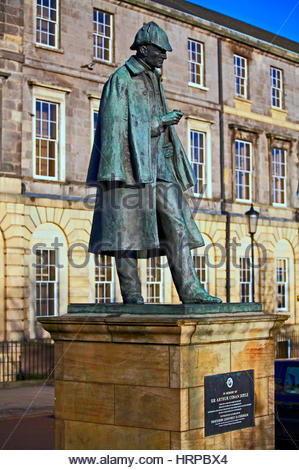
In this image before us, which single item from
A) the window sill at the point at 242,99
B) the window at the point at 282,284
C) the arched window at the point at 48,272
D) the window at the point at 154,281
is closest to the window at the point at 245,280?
the window at the point at 282,284

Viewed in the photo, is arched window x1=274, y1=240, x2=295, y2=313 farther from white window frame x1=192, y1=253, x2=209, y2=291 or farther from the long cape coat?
the long cape coat

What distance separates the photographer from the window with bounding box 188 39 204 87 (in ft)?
98.8

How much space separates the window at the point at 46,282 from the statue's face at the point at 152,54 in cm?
1679

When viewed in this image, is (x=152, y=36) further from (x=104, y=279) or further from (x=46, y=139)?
(x=104, y=279)

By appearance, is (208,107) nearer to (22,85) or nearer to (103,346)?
(22,85)

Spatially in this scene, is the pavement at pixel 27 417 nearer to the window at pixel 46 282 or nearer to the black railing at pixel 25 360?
the black railing at pixel 25 360

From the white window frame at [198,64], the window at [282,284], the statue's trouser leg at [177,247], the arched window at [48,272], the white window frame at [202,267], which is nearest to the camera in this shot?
the statue's trouser leg at [177,247]

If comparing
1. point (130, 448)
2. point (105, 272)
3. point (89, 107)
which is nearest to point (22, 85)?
point (89, 107)

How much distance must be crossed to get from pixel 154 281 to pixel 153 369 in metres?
21.3

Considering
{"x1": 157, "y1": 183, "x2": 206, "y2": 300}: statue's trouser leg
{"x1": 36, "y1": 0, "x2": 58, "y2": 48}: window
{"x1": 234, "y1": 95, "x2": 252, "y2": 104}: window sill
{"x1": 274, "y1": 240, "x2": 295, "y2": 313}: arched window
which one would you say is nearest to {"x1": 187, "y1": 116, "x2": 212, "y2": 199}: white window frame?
{"x1": 234, "y1": 95, "x2": 252, "y2": 104}: window sill

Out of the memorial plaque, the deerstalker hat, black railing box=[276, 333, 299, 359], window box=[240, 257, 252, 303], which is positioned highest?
the deerstalker hat

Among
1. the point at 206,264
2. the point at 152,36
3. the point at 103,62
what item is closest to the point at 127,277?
the point at 152,36

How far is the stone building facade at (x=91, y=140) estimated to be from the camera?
2334 centimetres

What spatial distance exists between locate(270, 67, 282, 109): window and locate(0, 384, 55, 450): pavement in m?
18.4
